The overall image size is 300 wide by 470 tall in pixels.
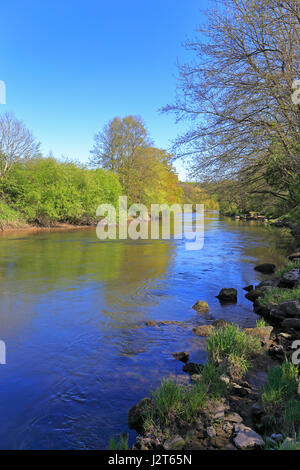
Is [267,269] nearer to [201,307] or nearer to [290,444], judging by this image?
[201,307]

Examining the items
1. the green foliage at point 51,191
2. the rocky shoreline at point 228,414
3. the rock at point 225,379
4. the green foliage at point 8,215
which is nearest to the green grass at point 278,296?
the rocky shoreline at point 228,414

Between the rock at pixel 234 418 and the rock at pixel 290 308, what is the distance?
4.02 metres

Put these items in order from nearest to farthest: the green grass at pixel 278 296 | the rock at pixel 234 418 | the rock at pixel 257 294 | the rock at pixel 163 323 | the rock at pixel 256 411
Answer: the rock at pixel 234 418
the rock at pixel 256 411
the rock at pixel 163 323
the green grass at pixel 278 296
the rock at pixel 257 294

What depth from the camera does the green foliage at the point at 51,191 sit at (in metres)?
31.5

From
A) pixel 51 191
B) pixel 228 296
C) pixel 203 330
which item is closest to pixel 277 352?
pixel 203 330

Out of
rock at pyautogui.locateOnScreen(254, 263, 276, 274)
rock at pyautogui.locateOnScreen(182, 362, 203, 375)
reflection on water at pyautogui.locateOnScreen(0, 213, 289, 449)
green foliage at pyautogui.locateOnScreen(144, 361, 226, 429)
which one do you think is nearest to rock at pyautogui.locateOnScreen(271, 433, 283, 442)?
green foliage at pyautogui.locateOnScreen(144, 361, 226, 429)

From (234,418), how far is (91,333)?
13.7 feet

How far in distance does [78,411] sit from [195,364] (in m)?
2.00

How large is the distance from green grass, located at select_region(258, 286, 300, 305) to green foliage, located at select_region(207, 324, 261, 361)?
9.09ft

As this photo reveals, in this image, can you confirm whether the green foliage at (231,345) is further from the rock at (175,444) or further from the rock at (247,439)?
the rock at (175,444)

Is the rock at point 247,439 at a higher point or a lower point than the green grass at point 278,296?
lower

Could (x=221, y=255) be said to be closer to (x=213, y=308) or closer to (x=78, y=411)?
(x=213, y=308)
